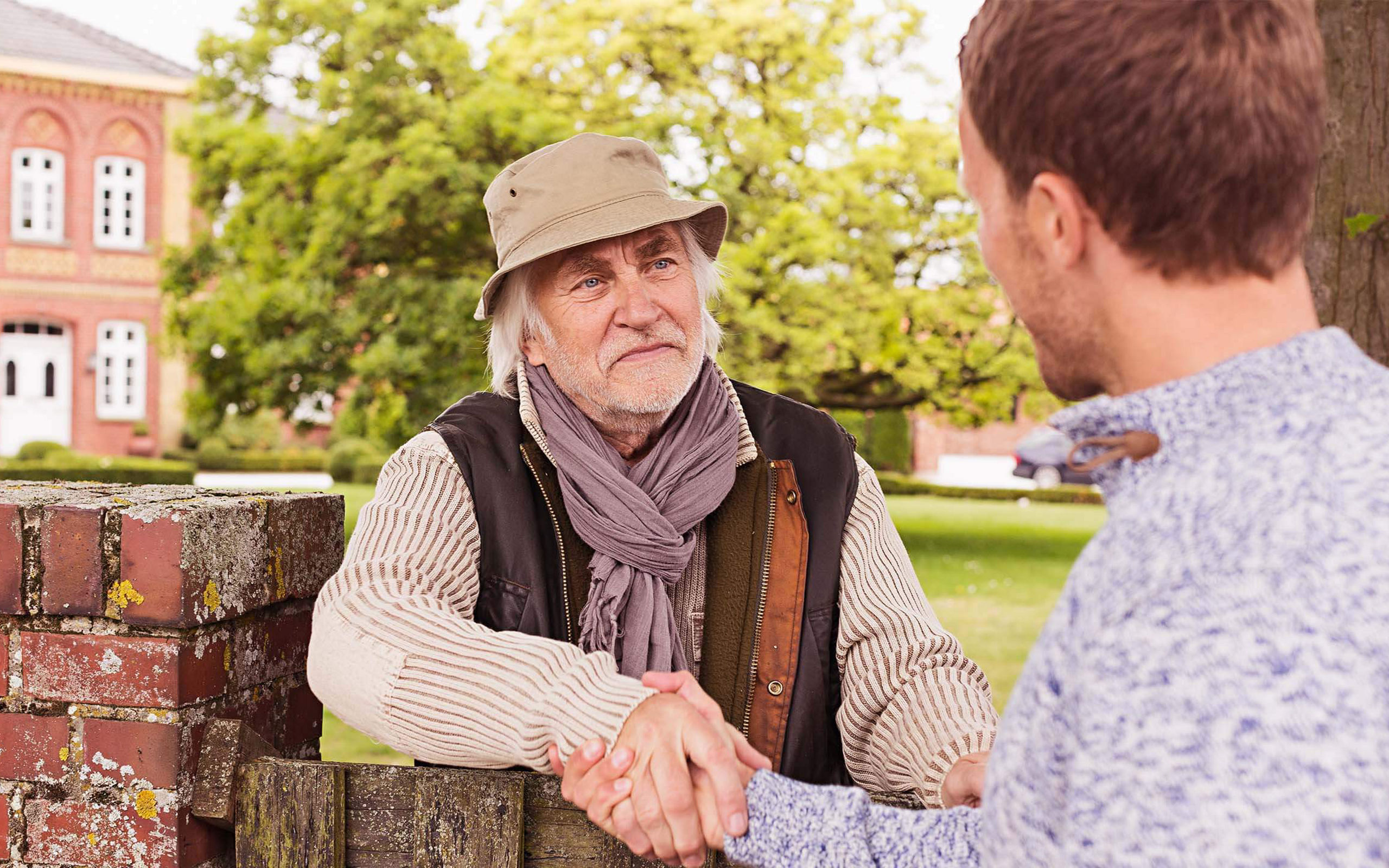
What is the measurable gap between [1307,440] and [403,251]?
37.0 ft

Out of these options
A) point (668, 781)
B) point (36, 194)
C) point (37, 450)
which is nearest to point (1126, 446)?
point (668, 781)

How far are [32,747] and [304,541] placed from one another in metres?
0.48

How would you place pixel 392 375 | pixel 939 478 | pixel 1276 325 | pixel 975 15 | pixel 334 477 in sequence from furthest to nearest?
pixel 939 478 < pixel 334 477 < pixel 392 375 < pixel 975 15 < pixel 1276 325

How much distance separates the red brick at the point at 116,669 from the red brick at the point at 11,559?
2.0 inches

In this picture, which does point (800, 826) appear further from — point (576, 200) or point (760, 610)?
point (576, 200)

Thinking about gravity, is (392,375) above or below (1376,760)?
above

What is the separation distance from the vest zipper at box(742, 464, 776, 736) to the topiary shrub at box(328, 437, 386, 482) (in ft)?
73.2

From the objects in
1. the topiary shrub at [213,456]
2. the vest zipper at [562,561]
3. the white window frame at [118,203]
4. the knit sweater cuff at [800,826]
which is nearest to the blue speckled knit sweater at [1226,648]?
the knit sweater cuff at [800,826]

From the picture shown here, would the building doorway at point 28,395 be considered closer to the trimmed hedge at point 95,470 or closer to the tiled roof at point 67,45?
the tiled roof at point 67,45

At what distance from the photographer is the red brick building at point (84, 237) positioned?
2852 centimetres

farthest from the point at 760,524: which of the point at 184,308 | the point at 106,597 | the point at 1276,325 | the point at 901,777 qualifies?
the point at 184,308

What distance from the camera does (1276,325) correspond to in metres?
0.97

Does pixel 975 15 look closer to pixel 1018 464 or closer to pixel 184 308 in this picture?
pixel 184 308

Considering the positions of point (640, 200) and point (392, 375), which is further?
point (392, 375)
